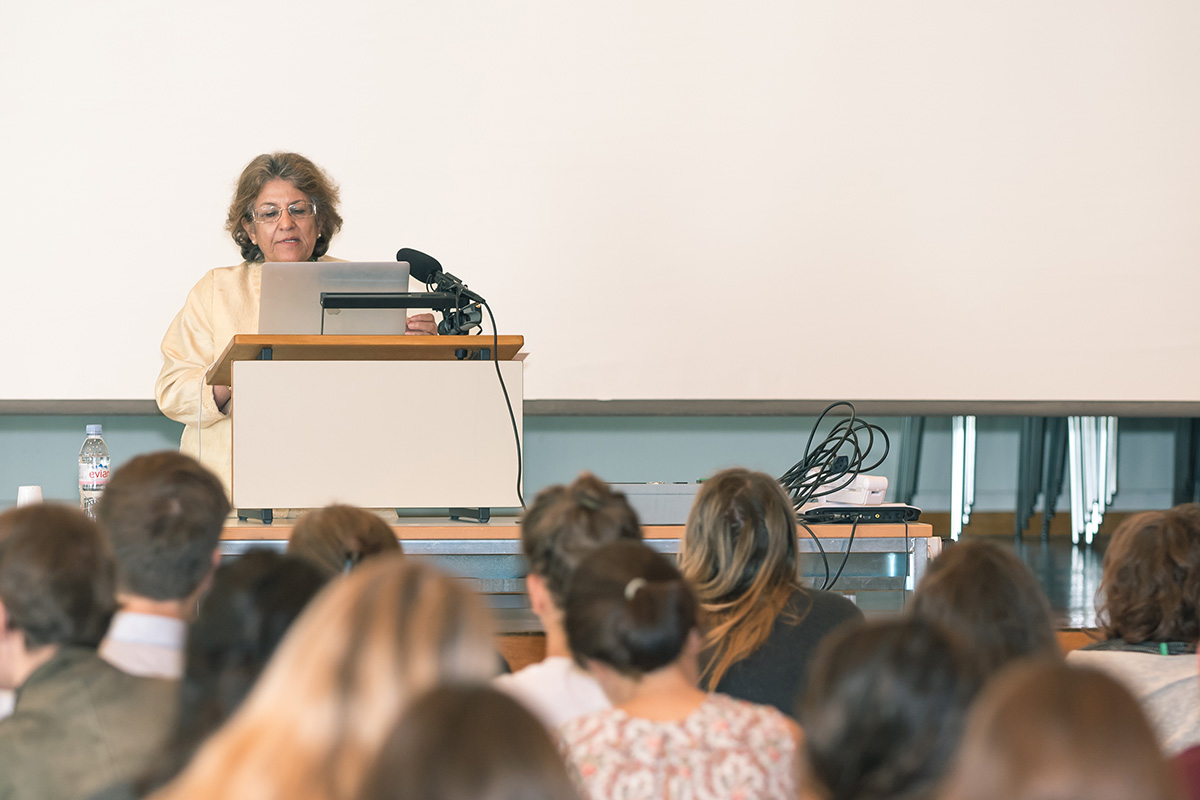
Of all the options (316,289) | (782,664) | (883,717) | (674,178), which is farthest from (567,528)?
(674,178)

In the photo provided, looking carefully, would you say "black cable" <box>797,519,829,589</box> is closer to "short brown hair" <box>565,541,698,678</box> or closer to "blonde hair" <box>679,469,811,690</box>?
"blonde hair" <box>679,469,811,690</box>

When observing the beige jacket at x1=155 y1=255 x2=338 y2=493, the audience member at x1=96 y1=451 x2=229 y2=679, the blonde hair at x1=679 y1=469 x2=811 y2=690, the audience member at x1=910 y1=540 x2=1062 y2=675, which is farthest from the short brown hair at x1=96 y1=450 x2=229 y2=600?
the beige jacket at x1=155 y1=255 x2=338 y2=493

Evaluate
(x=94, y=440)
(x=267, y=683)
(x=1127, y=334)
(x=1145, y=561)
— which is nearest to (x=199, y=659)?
(x=267, y=683)

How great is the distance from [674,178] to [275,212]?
1.47m

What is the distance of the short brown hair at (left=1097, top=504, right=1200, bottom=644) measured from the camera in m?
1.78

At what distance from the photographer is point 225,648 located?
3.56ft

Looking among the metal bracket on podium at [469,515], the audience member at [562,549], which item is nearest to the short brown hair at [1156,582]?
the audience member at [562,549]

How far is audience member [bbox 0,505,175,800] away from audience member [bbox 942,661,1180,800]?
0.82 metres

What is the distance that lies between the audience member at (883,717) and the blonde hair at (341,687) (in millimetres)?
281

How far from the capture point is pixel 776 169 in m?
4.14

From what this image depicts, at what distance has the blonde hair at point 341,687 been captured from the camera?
77 cm

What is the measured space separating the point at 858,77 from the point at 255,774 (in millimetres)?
3814

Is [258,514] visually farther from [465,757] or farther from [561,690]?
[465,757]

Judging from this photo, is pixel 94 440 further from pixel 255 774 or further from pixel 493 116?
pixel 255 774
